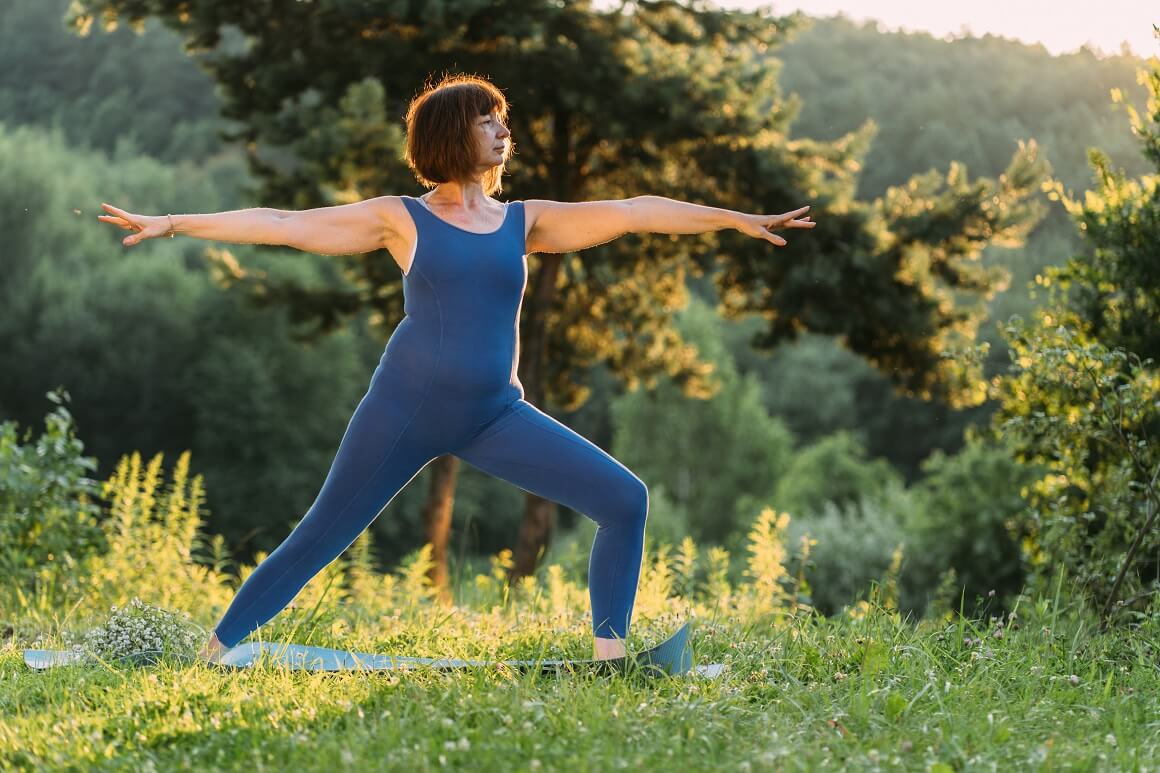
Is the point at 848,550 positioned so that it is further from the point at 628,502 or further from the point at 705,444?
the point at 628,502

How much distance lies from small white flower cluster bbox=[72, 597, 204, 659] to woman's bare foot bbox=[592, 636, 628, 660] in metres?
1.38

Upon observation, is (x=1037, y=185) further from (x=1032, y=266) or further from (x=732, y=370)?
(x=732, y=370)

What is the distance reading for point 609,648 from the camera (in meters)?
3.90

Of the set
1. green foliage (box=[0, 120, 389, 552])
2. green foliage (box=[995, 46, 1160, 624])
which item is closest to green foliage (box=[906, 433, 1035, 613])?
green foliage (box=[995, 46, 1160, 624])

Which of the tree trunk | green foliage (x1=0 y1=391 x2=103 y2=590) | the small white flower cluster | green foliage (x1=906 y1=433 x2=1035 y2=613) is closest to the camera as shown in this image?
the small white flower cluster

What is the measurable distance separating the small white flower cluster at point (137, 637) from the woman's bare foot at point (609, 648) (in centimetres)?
138

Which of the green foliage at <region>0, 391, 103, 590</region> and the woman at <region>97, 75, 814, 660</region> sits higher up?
the woman at <region>97, 75, 814, 660</region>

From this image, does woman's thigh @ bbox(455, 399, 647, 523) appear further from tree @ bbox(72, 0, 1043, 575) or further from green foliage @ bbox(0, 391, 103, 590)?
tree @ bbox(72, 0, 1043, 575)

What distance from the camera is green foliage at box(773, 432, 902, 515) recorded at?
3666cm

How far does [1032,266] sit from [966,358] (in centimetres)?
2869

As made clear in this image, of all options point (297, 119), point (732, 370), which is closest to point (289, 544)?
point (297, 119)

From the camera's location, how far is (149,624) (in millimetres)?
4238

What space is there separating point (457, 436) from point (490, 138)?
0.96m

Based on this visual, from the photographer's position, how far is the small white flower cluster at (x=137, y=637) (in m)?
4.15
